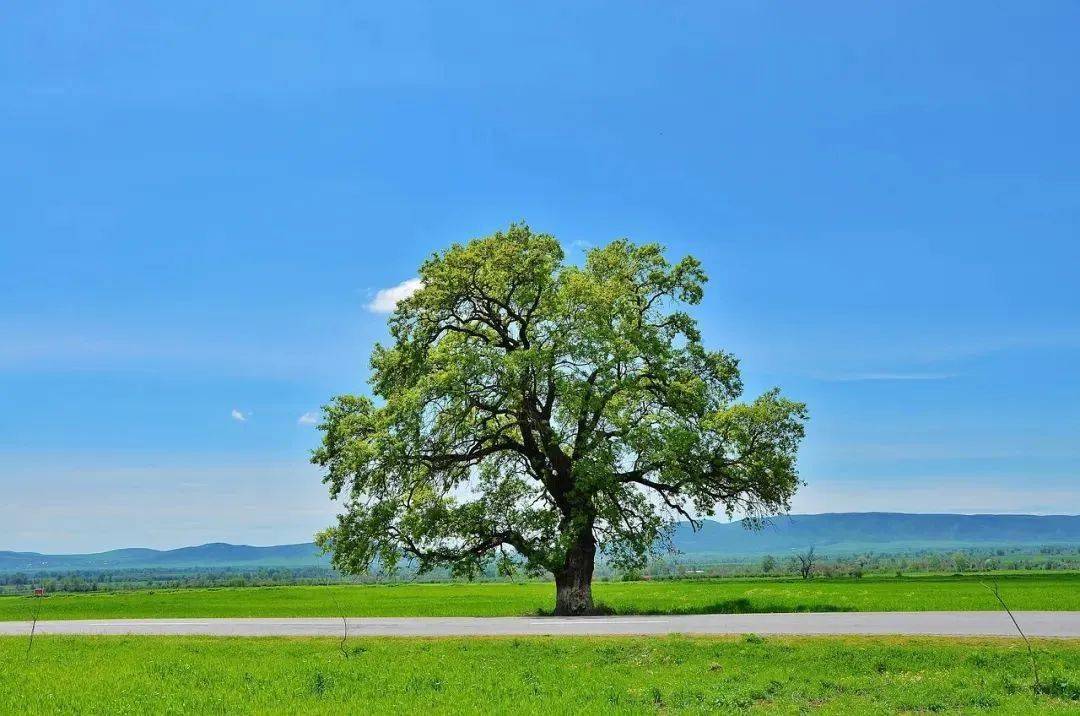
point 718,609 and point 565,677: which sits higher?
point 565,677

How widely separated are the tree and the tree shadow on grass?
3.13 feet

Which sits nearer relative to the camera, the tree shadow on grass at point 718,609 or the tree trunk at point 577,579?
the tree shadow on grass at point 718,609

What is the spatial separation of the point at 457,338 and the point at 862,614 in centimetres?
1794

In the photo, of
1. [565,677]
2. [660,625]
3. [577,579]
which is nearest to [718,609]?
[577,579]

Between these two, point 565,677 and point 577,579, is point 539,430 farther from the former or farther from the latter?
point 565,677

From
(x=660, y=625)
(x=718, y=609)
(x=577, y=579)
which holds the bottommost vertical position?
(x=718, y=609)

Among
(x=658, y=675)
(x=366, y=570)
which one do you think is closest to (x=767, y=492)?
(x=366, y=570)

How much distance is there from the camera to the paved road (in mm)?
22922

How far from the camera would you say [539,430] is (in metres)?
35.0

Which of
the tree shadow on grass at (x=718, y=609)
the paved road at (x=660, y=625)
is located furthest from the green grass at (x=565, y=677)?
the tree shadow on grass at (x=718, y=609)

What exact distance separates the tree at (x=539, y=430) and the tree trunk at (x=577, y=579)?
0.05m

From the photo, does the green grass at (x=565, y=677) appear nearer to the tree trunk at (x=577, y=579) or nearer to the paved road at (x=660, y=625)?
the paved road at (x=660, y=625)

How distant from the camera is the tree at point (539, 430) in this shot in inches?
1316

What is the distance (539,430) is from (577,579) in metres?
5.94
